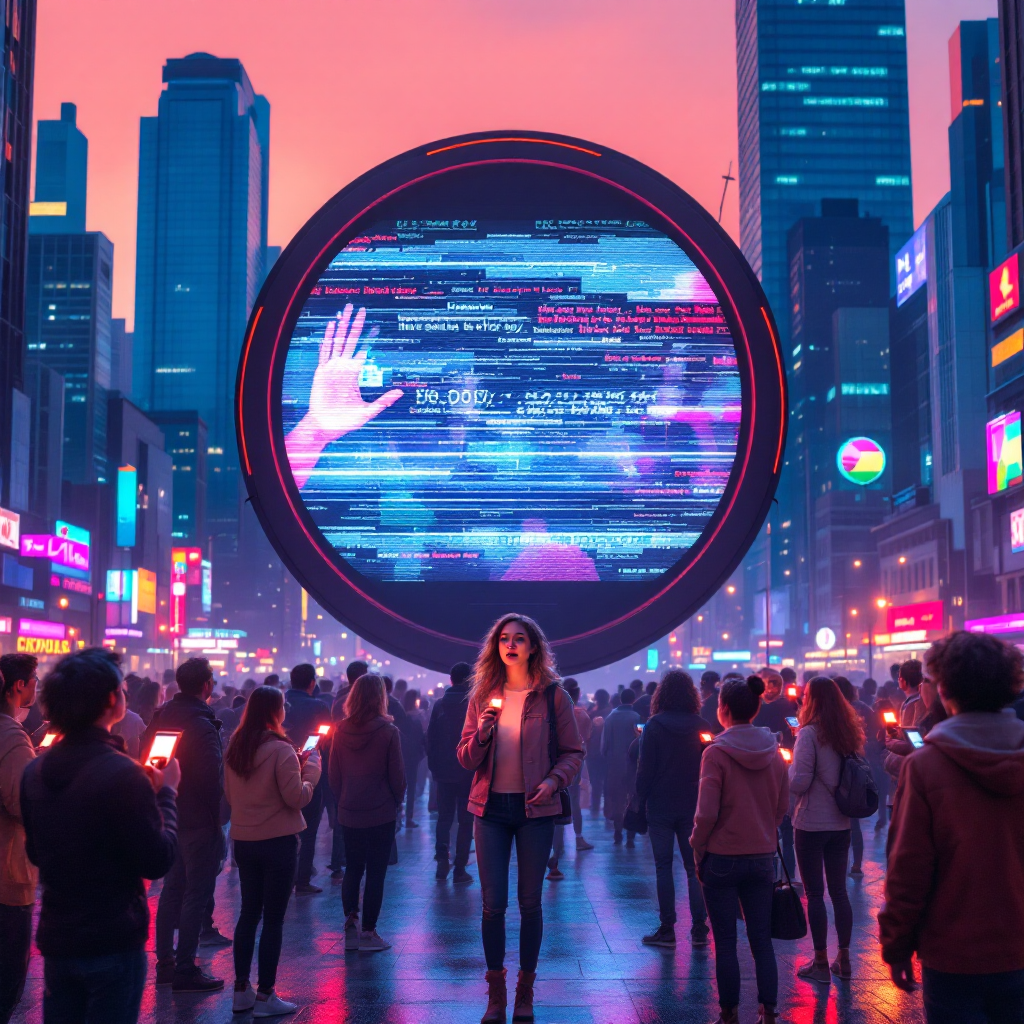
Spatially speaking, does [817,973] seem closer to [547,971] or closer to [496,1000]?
[547,971]

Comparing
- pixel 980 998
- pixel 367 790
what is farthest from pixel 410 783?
pixel 980 998

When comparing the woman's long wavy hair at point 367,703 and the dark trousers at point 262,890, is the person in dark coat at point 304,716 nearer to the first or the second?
the woman's long wavy hair at point 367,703

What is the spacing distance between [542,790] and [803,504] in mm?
159364

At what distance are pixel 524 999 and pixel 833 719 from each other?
292cm

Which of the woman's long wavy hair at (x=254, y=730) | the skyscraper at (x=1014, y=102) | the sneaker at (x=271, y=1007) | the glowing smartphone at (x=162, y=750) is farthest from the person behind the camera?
the skyscraper at (x=1014, y=102)

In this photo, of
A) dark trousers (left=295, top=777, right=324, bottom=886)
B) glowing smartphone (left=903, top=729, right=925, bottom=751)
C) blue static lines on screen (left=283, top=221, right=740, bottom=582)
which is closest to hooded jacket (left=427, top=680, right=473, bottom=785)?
dark trousers (left=295, top=777, right=324, bottom=886)

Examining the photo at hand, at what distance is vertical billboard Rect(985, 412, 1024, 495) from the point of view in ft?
201

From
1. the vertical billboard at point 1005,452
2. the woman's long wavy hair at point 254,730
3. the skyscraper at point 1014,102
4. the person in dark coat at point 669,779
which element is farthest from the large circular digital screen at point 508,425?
the skyscraper at point 1014,102

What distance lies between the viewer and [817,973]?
8055 millimetres

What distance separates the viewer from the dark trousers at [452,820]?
41.2 ft

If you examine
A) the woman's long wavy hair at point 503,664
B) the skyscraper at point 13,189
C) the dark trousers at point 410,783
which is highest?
the skyscraper at point 13,189

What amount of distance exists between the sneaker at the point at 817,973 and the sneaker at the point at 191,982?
3973 millimetres

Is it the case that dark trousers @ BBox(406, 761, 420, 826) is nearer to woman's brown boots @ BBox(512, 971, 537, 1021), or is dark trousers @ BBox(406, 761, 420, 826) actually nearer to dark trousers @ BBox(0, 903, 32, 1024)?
woman's brown boots @ BBox(512, 971, 537, 1021)

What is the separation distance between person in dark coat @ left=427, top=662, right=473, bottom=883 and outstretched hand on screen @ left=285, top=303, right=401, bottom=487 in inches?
121
